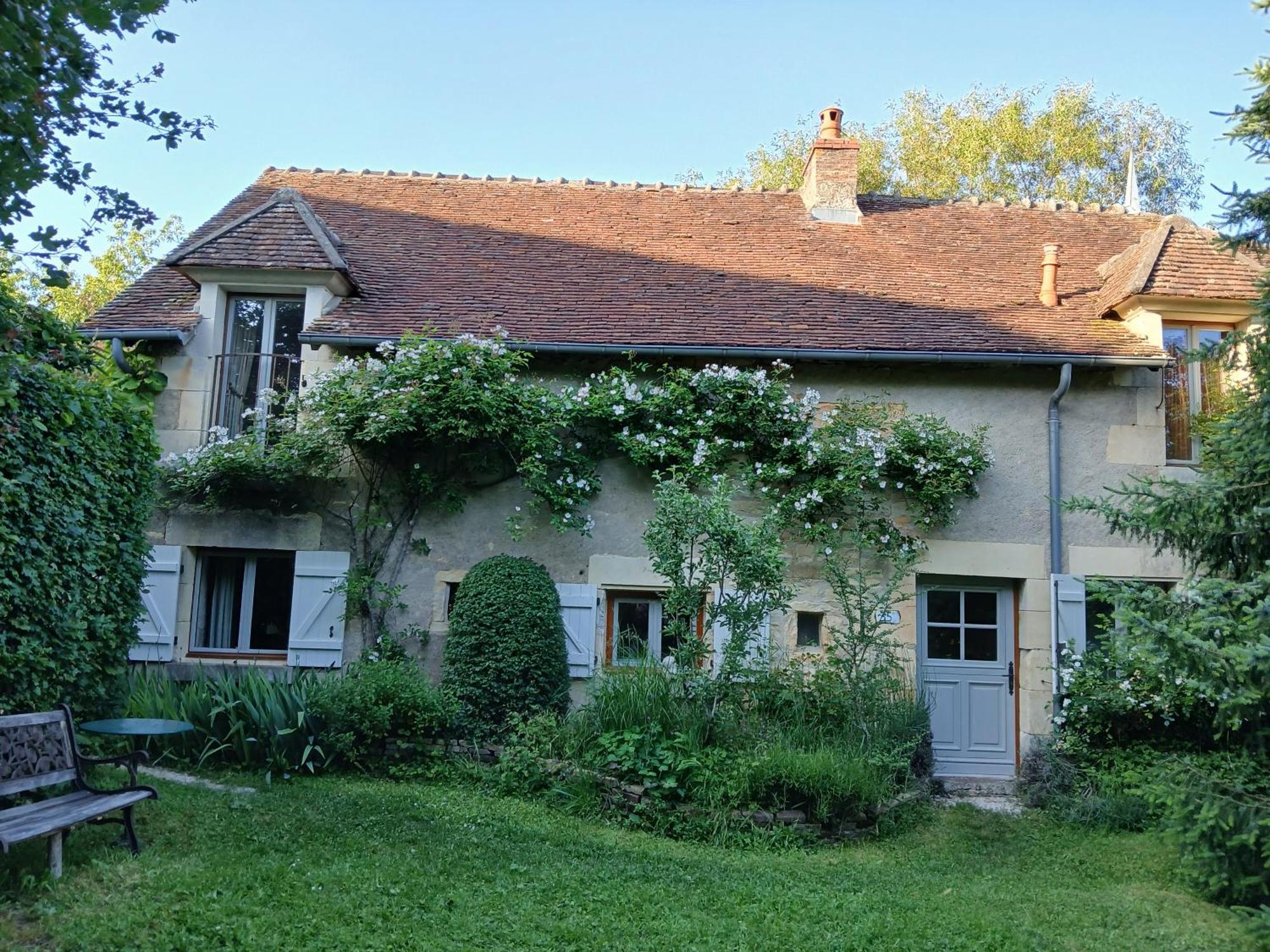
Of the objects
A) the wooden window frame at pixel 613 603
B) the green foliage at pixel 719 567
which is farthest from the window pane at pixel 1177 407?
the wooden window frame at pixel 613 603

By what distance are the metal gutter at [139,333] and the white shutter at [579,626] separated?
4.20 m

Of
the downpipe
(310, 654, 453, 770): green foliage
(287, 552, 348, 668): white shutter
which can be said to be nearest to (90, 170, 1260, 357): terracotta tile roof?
the downpipe

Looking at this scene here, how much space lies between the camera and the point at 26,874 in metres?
4.53

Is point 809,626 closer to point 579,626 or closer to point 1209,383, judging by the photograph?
point 579,626

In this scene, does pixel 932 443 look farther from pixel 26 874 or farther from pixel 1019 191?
pixel 1019 191

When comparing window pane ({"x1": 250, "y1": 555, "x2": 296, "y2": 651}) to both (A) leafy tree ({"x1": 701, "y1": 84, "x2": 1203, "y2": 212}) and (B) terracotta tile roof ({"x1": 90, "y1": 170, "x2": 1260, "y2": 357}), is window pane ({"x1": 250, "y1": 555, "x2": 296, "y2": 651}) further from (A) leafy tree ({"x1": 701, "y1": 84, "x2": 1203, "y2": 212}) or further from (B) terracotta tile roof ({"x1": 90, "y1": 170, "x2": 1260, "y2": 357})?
(A) leafy tree ({"x1": 701, "y1": 84, "x2": 1203, "y2": 212})

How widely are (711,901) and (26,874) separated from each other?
323cm

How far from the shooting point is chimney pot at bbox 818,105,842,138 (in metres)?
11.8

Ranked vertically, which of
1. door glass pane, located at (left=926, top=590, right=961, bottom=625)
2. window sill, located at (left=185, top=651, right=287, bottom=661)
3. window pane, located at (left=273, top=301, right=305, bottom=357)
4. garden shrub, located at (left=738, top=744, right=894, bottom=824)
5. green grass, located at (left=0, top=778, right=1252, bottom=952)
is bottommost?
green grass, located at (left=0, top=778, right=1252, bottom=952)

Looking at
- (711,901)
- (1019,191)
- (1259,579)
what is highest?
(1019,191)

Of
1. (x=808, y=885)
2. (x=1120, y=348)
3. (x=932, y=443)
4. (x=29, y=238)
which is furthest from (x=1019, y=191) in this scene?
(x=29, y=238)

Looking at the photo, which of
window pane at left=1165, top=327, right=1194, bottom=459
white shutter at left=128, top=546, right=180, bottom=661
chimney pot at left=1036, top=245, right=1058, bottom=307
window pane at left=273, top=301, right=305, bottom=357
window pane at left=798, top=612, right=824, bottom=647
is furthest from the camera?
chimney pot at left=1036, top=245, right=1058, bottom=307

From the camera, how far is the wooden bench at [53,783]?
459cm

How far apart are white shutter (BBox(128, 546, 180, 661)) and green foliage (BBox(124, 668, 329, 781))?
1049mm
